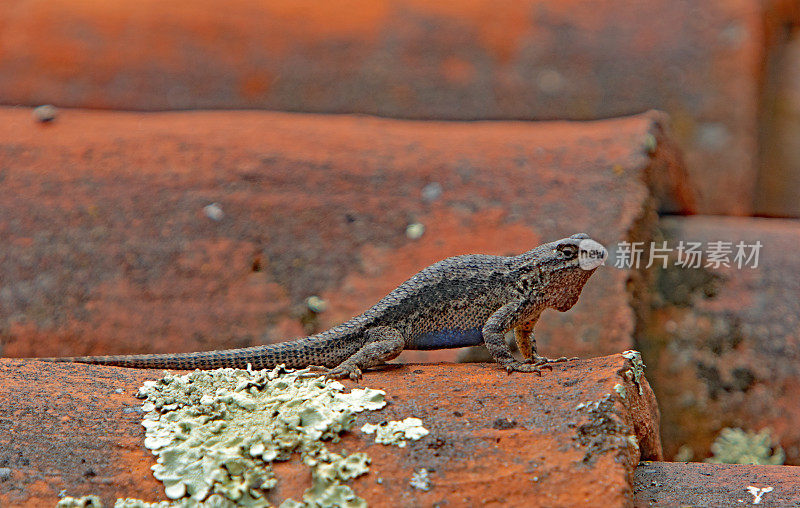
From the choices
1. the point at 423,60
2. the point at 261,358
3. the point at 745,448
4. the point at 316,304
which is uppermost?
the point at 423,60

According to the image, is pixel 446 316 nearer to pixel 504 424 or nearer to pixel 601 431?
pixel 504 424

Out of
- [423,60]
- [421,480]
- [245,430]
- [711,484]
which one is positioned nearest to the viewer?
[421,480]

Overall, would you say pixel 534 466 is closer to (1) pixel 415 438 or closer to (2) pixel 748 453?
(1) pixel 415 438

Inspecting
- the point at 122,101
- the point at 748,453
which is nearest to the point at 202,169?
the point at 122,101

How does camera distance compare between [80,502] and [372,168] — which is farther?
[372,168]

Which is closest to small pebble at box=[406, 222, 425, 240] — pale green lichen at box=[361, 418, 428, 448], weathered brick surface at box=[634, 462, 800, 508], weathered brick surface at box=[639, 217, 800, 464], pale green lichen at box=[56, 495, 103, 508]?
weathered brick surface at box=[639, 217, 800, 464]

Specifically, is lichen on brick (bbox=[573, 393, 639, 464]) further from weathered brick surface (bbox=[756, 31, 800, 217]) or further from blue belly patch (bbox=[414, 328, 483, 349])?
weathered brick surface (bbox=[756, 31, 800, 217])

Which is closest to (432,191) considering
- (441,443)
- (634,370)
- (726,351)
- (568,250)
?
(726,351)

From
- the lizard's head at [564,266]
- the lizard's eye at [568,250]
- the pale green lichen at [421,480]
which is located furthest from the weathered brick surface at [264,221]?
the pale green lichen at [421,480]
